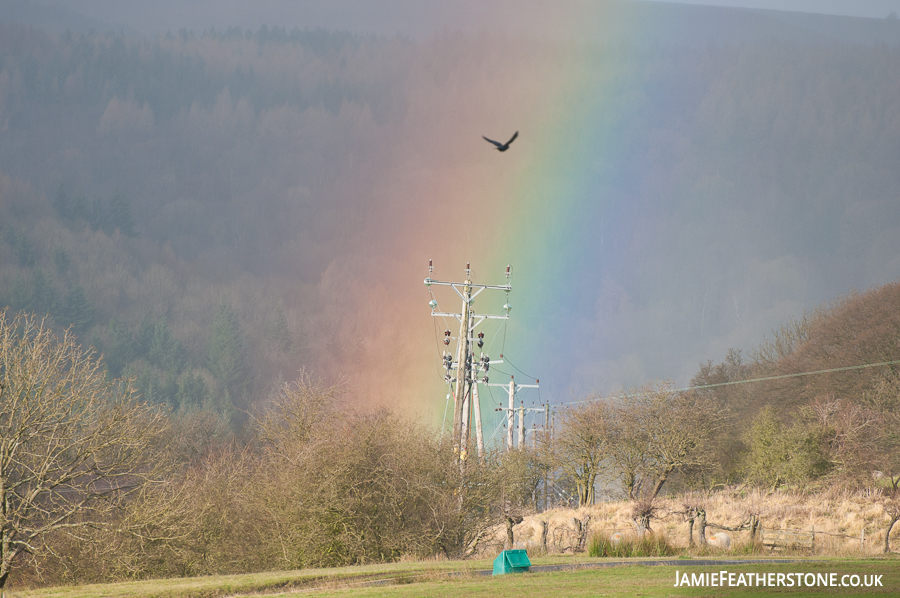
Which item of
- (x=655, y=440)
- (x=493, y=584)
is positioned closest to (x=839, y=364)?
(x=655, y=440)

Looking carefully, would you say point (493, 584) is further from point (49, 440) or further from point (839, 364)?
point (839, 364)

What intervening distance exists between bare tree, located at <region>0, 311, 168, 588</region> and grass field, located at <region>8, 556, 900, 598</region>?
21.2 ft

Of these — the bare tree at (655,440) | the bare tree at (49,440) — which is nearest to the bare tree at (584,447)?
the bare tree at (655,440)

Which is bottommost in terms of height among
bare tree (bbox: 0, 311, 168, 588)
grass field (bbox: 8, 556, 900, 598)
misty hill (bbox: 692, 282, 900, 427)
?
grass field (bbox: 8, 556, 900, 598)

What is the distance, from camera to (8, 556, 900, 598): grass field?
52.2ft

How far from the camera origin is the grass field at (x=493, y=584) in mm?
15914

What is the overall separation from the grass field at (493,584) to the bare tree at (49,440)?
21.2ft

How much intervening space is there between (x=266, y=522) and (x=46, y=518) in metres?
7.48

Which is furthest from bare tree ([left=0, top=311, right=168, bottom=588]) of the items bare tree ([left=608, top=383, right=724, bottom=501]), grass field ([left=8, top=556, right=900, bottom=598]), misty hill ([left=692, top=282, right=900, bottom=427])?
misty hill ([left=692, top=282, right=900, bottom=427])

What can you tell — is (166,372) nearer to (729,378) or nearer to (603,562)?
(729,378)

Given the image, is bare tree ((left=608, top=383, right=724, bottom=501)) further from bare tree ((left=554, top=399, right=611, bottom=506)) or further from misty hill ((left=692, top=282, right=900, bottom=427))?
misty hill ((left=692, top=282, right=900, bottom=427))

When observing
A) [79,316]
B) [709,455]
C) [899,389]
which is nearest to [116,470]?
[709,455]

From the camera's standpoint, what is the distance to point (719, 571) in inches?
746

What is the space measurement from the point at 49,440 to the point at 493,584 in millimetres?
17670
